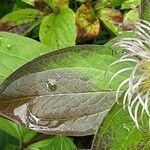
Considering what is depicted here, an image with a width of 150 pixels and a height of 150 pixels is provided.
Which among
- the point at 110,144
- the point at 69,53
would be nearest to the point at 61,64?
the point at 69,53

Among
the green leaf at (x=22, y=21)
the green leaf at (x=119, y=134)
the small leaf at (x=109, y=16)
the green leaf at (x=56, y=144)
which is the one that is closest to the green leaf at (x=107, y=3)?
the small leaf at (x=109, y=16)

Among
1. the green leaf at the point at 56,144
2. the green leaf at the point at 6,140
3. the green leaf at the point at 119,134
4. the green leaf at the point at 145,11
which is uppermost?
the green leaf at the point at 145,11

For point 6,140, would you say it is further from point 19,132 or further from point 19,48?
point 19,48

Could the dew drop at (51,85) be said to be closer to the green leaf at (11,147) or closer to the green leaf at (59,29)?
the green leaf at (59,29)

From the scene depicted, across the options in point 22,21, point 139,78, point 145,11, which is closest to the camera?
point 139,78

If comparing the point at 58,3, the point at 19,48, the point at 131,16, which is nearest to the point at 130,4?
the point at 131,16

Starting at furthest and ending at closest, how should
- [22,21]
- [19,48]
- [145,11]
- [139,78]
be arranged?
[22,21], [19,48], [145,11], [139,78]

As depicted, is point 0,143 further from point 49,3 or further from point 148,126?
point 148,126
